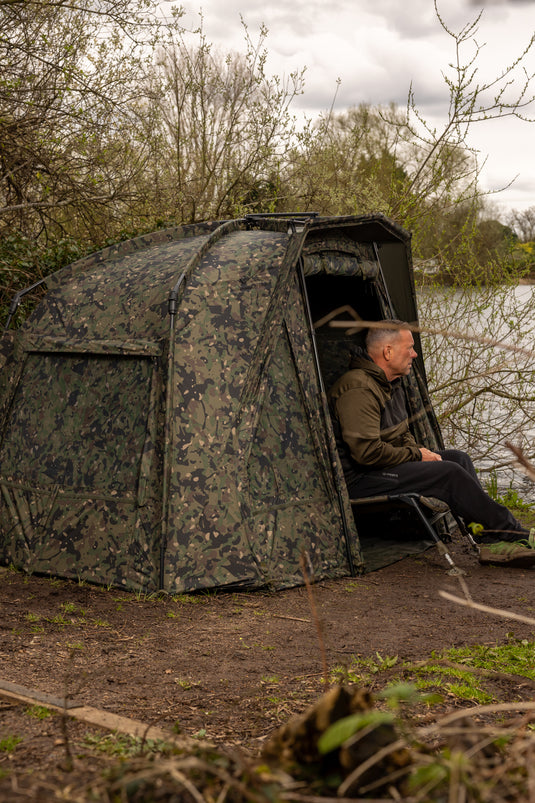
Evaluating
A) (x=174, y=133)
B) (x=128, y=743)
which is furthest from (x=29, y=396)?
(x=174, y=133)

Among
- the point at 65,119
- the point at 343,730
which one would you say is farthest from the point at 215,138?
the point at 343,730

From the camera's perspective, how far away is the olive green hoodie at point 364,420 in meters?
6.12

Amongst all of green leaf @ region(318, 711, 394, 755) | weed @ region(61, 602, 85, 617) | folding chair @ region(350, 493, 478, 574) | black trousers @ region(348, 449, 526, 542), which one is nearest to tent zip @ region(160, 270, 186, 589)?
weed @ region(61, 602, 85, 617)

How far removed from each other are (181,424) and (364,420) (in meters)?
1.45

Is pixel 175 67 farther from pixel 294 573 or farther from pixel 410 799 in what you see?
pixel 410 799

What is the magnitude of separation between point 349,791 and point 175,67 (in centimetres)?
1069

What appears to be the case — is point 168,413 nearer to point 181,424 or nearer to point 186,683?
point 181,424

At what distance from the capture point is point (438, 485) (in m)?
6.22

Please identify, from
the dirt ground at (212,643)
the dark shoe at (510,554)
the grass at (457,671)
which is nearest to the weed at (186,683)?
the dirt ground at (212,643)

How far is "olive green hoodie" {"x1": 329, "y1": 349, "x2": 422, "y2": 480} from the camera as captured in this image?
612 centimetres

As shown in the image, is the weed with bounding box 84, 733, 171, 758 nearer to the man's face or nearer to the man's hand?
the man's face

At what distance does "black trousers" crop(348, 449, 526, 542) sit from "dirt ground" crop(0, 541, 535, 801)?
1.50 feet

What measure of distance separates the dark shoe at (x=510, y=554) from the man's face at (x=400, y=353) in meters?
1.49

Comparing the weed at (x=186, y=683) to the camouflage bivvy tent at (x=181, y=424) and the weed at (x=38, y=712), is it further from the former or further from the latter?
the camouflage bivvy tent at (x=181, y=424)
